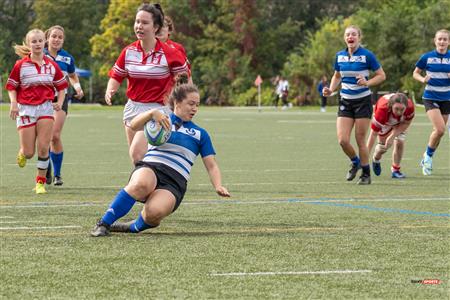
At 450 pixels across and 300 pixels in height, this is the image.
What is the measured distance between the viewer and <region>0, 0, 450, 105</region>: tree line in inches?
2729

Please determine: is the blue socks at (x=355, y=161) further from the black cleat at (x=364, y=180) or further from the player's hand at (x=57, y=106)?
the player's hand at (x=57, y=106)

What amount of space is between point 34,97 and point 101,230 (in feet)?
16.3

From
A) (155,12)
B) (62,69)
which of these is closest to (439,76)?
(62,69)

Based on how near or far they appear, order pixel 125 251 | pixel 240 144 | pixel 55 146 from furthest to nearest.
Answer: pixel 240 144 → pixel 55 146 → pixel 125 251

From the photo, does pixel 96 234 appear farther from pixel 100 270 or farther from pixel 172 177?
pixel 100 270

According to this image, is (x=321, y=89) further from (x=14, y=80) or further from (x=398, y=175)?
(x=14, y=80)


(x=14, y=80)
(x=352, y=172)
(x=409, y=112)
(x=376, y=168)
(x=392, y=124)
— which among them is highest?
(x=14, y=80)

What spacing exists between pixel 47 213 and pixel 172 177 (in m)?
2.27

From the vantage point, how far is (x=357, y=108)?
49.4 feet

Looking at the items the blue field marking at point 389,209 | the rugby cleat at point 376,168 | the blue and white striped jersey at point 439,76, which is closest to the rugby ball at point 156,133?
the blue field marking at point 389,209

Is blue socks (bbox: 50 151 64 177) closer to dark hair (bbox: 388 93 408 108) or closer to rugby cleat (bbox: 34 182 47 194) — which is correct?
rugby cleat (bbox: 34 182 47 194)

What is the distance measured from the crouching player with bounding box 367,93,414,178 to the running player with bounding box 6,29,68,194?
16.1ft

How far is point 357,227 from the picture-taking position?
31.2ft

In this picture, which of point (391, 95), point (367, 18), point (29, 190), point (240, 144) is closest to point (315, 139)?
point (240, 144)
